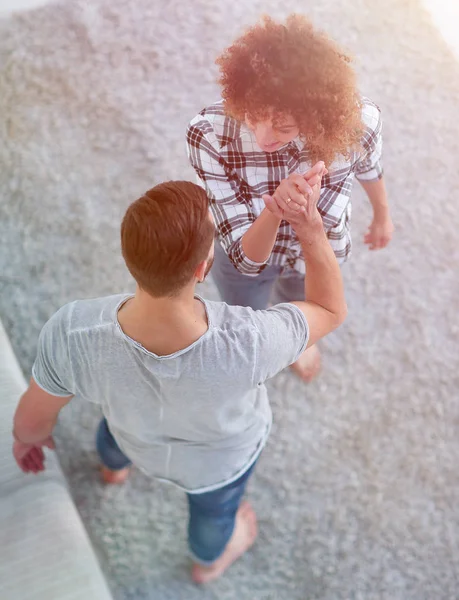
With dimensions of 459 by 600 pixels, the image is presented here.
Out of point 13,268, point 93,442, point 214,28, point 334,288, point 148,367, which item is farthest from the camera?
point 214,28

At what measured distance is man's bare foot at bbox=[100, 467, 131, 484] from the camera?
125 centimetres

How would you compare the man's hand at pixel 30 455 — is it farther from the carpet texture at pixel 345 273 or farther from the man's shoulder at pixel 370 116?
the man's shoulder at pixel 370 116

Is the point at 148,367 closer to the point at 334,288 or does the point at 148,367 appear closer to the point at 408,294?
the point at 334,288

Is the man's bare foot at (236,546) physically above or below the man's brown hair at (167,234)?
below

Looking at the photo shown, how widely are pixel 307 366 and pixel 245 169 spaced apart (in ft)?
1.96

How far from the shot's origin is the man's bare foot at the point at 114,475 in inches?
49.4

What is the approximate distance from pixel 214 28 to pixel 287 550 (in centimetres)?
142

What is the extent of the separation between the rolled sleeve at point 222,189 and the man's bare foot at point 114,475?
546mm

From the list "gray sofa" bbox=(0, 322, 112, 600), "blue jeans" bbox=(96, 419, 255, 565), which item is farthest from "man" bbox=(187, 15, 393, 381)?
"gray sofa" bbox=(0, 322, 112, 600)

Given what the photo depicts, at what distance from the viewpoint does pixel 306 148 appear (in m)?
0.88

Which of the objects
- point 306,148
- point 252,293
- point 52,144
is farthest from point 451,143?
point 52,144

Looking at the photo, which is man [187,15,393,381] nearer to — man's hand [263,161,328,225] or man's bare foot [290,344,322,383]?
man's hand [263,161,328,225]

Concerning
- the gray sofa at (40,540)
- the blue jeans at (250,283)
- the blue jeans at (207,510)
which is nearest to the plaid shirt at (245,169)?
the blue jeans at (250,283)

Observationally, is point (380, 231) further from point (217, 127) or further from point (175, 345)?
point (175, 345)
